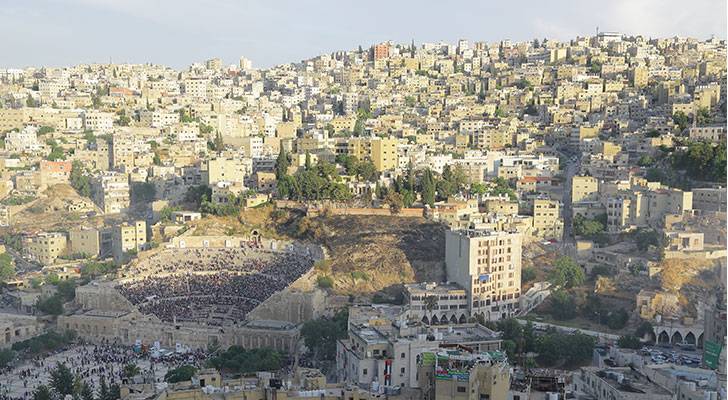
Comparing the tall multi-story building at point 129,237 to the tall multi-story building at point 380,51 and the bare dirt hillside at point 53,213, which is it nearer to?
the bare dirt hillside at point 53,213

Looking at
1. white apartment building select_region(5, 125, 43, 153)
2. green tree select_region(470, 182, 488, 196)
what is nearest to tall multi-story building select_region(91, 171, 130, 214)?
white apartment building select_region(5, 125, 43, 153)

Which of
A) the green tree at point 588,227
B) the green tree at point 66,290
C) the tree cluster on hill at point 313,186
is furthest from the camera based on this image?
the tree cluster on hill at point 313,186

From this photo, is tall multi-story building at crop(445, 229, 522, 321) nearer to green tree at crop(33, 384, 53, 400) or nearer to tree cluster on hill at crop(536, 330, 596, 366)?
tree cluster on hill at crop(536, 330, 596, 366)

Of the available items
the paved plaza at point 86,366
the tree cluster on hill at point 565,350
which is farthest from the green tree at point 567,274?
the paved plaza at point 86,366

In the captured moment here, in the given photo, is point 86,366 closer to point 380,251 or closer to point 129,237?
point 380,251

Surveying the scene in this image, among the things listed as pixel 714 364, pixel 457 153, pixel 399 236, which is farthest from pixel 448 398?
pixel 457 153

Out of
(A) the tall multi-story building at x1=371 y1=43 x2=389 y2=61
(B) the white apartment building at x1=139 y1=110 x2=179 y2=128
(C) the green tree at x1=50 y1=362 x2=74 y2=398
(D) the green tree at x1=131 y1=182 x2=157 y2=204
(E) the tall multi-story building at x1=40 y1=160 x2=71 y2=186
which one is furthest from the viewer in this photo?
(A) the tall multi-story building at x1=371 y1=43 x2=389 y2=61
